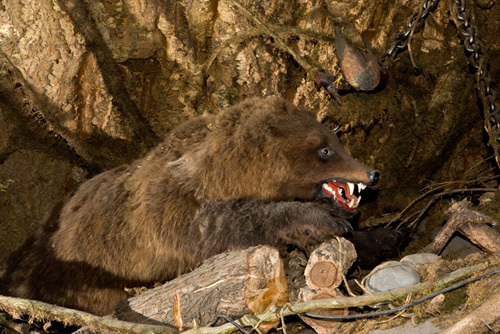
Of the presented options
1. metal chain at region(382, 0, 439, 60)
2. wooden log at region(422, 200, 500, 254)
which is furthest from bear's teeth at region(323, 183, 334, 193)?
metal chain at region(382, 0, 439, 60)

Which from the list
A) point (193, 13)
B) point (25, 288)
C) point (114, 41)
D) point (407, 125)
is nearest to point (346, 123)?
point (407, 125)

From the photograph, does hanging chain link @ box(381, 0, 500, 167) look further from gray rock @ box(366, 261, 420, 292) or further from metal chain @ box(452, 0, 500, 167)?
gray rock @ box(366, 261, 420, 292)

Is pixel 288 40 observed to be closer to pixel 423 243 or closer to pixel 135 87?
pixel 135 87

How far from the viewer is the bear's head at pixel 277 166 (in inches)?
123

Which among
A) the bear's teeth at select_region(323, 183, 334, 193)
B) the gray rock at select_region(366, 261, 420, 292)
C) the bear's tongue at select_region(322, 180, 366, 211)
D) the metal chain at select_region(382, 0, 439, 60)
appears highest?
the metal chain at select_region(382, 0, 439, 60)

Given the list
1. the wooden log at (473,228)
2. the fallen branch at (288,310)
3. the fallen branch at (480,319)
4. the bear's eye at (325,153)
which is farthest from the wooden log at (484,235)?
the bear's eye at (325,153)

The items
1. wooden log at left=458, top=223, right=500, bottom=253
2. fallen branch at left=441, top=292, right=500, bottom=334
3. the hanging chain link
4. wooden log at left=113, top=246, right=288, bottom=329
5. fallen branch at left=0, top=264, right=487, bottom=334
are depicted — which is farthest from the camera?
the hanging chain link

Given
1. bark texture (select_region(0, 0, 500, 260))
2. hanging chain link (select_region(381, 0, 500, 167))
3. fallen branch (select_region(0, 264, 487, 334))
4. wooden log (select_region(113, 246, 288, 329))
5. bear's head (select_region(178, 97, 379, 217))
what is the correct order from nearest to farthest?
fallen branch (select_region(0, 264, 487, 334)), wooden log (select_region(113, 246, 288, 329)), bear's head (select_region(178, 97, 379, 217)), hanging chain link (select_region(381, 0, 500, 167)), bark texture (select_region(0, 0, 500, 260))

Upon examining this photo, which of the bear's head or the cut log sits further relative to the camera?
the bear's head

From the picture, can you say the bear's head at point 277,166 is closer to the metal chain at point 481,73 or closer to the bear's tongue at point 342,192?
the bear's tongue at point 342,192

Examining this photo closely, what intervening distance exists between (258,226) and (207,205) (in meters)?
0.32

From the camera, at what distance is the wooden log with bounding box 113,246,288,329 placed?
2723 millimetres

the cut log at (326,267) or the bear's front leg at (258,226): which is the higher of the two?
the bear's front leg at (258,226)

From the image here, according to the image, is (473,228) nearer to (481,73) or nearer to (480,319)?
(480,319)
